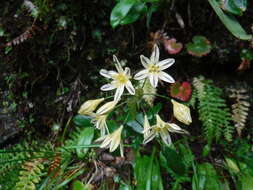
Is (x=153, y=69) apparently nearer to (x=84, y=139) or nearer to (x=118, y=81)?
(x=118, y=81)

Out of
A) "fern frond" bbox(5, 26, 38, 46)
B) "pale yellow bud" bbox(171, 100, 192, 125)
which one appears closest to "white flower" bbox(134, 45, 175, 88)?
"pale yellow bud" bbox(171, 100, 192, 125)

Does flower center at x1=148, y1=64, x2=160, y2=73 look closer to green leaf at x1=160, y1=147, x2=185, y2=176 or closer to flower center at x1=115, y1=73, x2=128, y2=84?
flower center at x1=115, y1=73, x2=128, y2=84

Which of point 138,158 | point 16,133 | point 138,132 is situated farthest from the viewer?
point 16,133

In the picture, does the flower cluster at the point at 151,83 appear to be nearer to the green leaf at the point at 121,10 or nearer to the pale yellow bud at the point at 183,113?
the pale yellow bud at the point at 183,113

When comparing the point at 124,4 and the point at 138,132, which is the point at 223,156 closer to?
the point at 138,132

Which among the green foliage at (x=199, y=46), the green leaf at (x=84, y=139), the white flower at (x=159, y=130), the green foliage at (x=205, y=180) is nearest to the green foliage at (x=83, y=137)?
the green leaf at (x=84, y=139)

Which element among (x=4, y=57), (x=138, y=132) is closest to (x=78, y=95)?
(x=4, y=57)
